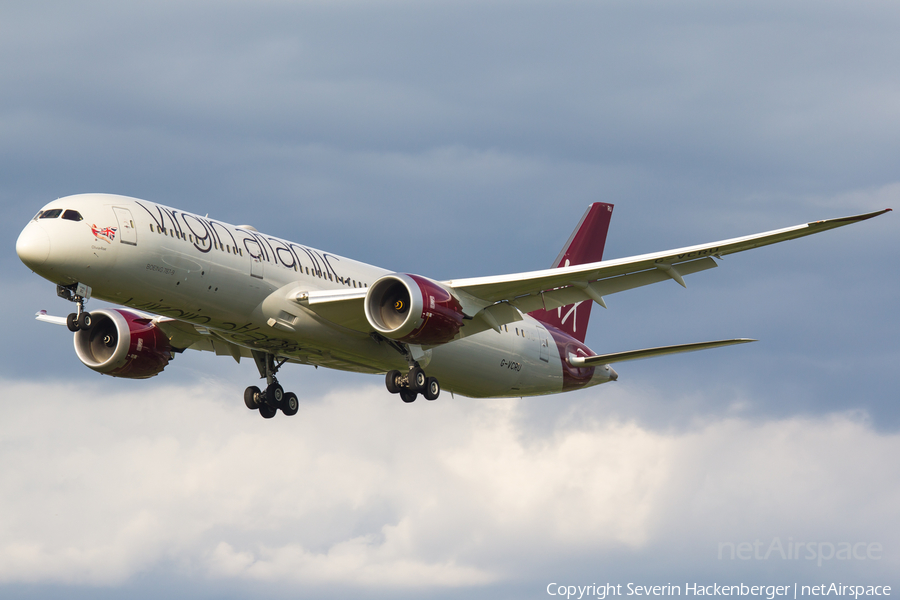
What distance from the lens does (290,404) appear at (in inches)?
1614

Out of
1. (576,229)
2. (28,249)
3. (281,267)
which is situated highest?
(576,229)

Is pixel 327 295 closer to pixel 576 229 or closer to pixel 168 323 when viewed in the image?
pixel 168 323

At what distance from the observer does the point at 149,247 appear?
31312 millimetres

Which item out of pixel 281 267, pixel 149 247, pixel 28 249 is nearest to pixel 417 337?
pixel 281 267

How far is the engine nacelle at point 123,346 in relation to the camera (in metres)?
39.8

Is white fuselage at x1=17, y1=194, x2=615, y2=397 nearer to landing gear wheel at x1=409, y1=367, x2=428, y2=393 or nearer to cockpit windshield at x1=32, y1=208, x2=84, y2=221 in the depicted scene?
cockpit windshield at x1=32, y1=208, x2=84, y2=221

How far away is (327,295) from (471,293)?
4.64 m

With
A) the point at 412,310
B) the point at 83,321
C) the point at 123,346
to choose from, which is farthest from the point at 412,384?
the point at 123,346

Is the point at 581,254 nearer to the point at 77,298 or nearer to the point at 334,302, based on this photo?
the point at 334,302

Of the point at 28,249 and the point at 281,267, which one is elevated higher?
the point at 281,267

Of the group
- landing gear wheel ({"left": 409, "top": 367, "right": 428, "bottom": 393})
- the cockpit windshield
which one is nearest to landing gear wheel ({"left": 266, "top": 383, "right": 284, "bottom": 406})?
landing gear wheel ({"left": 409, "top": 367, "right": 428, "bottom": 393})

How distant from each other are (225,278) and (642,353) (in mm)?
15408

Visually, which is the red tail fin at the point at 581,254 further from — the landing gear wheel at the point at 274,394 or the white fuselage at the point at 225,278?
the landing gear wheel at the point at 274,394

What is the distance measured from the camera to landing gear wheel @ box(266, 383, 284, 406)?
40.6 m
